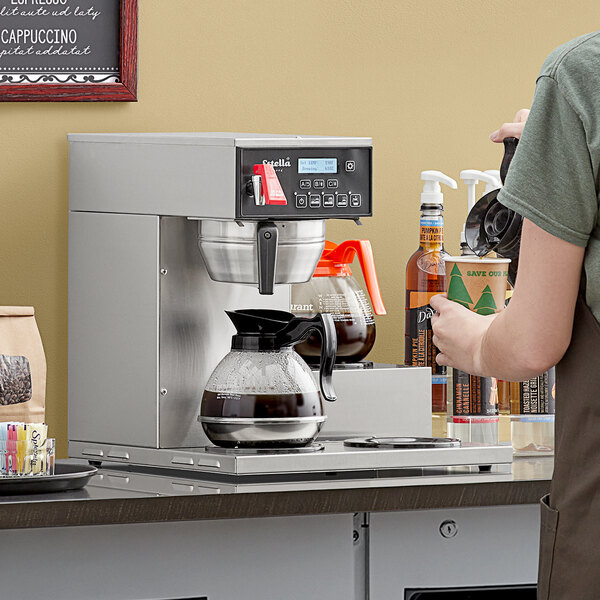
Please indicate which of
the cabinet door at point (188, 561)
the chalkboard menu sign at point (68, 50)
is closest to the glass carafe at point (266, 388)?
the cabinet door at point (188, 561)

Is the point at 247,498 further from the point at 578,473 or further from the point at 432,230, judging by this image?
the point at 432,230

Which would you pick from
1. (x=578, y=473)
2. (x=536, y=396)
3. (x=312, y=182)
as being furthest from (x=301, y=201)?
(x=578, y=473)

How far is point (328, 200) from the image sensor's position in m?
1.53

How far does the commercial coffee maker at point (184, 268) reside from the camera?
1516 mm

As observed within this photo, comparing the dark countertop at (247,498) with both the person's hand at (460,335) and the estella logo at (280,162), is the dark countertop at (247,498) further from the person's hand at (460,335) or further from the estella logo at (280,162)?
the estella logo at (280,162)

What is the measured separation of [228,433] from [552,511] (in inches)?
22.4

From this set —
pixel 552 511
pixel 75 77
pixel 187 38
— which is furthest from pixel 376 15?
pixel 552 511

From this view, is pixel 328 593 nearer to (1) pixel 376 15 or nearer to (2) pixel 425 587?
(2) pixel 425 587

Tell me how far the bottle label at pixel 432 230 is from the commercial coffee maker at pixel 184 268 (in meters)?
0.24

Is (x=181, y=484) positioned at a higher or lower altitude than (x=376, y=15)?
lower

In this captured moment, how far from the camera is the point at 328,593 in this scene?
1423mm

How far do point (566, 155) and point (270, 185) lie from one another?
58cm

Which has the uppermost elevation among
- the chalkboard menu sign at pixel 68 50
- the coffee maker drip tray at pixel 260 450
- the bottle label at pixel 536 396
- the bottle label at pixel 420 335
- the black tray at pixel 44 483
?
the chalkboard menu sign at pixel 68 50

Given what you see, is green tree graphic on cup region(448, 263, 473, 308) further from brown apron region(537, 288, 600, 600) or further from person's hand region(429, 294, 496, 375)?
brown apron region(537, 288, 600, 600)
